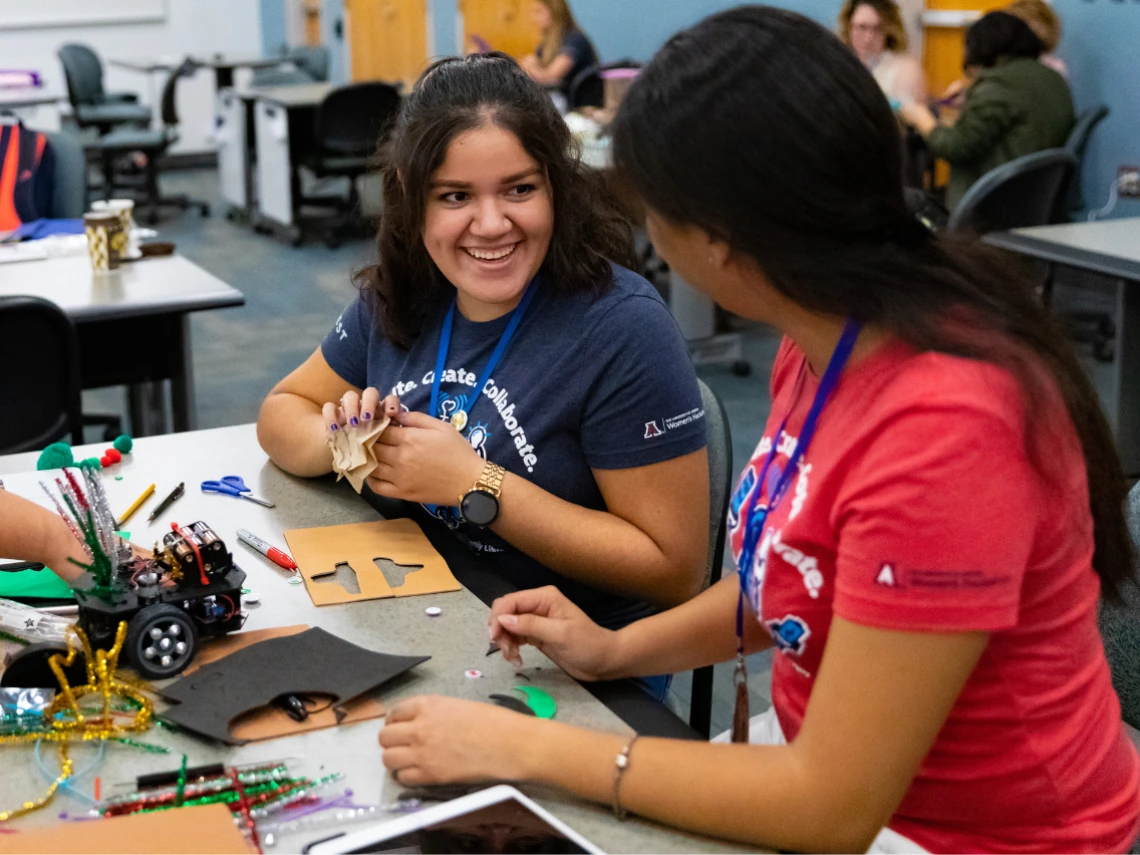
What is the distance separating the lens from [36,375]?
2.67 meters

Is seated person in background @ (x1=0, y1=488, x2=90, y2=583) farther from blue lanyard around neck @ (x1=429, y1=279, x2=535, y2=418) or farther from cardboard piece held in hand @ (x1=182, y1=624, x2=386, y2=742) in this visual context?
blue lanyard around neck @ (x1=429, y1=279, x2=535, y2=418)

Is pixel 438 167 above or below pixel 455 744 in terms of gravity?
above

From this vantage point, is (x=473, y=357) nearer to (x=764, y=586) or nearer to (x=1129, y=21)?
(x=764, y=586)

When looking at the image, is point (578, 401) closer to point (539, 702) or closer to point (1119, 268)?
point (539, 702)

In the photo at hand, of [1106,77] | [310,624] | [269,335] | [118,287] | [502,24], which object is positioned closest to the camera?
[310,624]

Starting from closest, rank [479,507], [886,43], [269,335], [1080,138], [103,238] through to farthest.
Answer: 1. [479,507]
2. [103,238]
3. [1080,138]
4. [269,335]
5. [886,43]

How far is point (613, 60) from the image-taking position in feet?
27.0

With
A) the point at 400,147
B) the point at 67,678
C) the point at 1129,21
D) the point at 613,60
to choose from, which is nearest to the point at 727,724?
the point at 400,147

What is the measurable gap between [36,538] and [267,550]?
26cm

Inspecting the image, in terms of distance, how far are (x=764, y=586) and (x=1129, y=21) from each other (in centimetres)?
483

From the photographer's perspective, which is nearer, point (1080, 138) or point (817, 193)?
point (817, 193)

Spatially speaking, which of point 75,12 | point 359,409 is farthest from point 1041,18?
point 75,12

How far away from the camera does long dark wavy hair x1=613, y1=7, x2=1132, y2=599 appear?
922 millimetres

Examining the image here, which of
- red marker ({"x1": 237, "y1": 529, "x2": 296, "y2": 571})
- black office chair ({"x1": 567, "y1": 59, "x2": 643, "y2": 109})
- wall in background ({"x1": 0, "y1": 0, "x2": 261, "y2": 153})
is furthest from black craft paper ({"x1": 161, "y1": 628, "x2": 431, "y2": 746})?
wall in background ({"x1": 0, "y1": 0, "x2": 261, "y2": 153})
